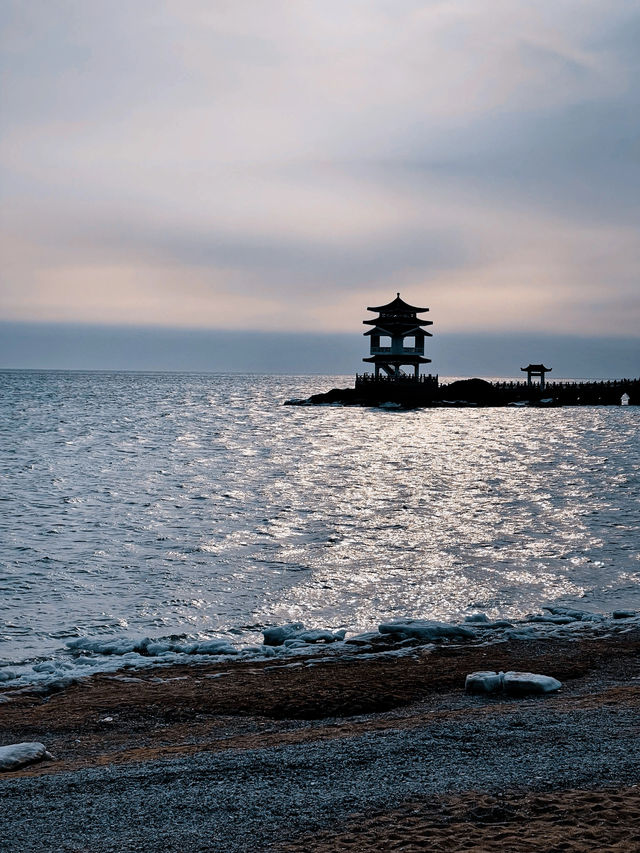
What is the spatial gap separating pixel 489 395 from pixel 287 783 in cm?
9956

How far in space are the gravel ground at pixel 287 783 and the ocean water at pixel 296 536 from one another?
6309 millimetres

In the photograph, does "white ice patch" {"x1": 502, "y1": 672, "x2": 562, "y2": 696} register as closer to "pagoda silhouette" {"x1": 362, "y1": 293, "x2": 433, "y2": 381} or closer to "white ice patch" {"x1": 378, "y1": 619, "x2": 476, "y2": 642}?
"white ice patch" {"x1": 378, "y1": 619, "x2": 476, "y2": 642}

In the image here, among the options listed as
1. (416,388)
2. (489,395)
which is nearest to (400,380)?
(416,388)

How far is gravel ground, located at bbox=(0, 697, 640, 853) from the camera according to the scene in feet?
19.0

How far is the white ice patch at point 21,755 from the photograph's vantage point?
7.85m

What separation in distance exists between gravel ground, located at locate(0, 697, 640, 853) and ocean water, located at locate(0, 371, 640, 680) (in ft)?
20.7

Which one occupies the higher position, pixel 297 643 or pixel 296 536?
pixel 296 536

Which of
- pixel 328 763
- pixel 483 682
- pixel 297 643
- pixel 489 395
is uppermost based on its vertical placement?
pixel 489 395

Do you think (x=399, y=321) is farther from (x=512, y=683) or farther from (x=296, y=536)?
(x=512, y=683)

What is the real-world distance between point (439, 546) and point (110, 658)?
37.3 ft

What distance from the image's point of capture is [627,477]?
37.9 m

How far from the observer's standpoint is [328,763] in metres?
7.11

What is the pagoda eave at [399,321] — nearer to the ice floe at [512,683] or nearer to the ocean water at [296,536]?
the ocean water at [296,536]

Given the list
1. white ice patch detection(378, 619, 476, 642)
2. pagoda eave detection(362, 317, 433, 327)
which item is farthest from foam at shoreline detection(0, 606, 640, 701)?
pagoda eave detection(362, 317, 433, 327)
